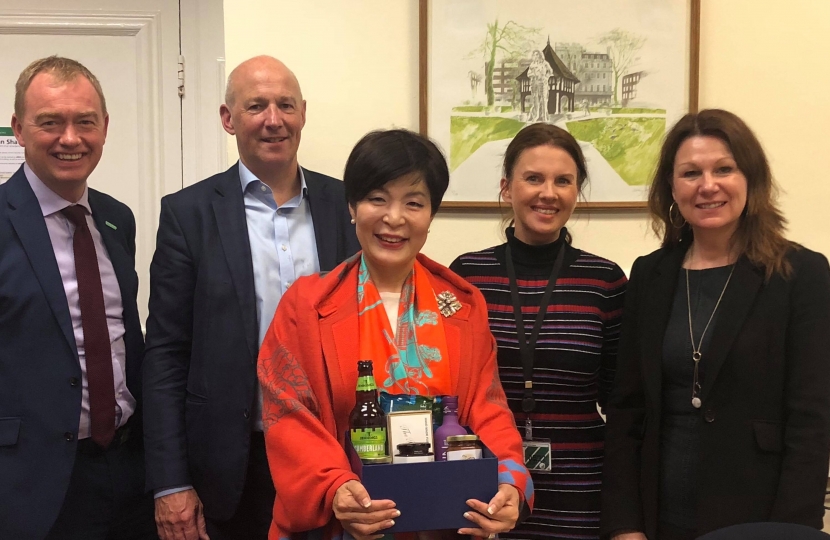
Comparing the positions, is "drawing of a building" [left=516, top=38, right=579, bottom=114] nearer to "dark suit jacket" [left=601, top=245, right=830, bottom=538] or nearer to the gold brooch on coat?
"dark suit jacket" [left=601, top=245, right=830, bottom=538]

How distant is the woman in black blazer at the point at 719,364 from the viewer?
1525 millimetres

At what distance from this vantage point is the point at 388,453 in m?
1.24

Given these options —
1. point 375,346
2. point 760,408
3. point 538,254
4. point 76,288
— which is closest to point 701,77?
point 538,254

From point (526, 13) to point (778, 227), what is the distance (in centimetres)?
127

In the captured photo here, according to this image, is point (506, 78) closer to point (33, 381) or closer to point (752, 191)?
point (752, 191)

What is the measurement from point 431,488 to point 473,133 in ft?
5.24

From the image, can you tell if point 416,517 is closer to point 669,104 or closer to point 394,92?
point 394,92

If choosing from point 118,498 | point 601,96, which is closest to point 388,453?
point 118,498

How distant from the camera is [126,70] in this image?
2963 mm

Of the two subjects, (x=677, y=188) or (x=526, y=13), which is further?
(x=526, y=13)

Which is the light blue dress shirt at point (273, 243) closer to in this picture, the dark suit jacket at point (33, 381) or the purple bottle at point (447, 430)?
the dark suit jacket at point (33, 381)

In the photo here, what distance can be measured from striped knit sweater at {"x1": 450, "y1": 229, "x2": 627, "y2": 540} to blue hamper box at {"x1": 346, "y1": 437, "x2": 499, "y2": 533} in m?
0.60

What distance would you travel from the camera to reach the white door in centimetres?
292

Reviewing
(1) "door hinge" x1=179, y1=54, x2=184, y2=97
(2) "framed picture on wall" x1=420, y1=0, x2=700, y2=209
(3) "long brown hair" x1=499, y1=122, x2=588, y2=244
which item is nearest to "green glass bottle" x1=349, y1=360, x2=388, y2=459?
(3) "long brown hair" x1=499, y1=122, x2=588, y2=244
